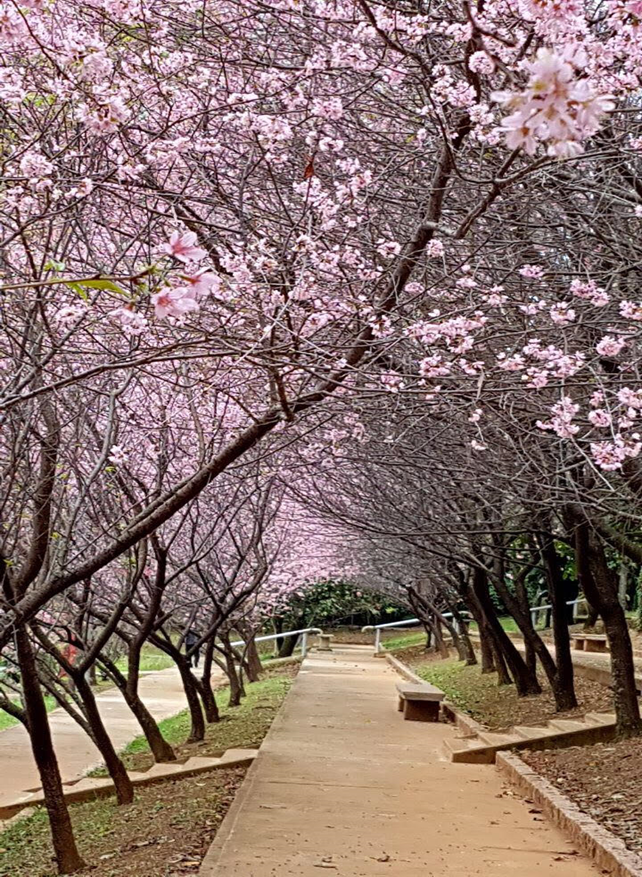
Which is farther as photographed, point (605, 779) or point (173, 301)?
point (605, 779)

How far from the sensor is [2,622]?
730cm

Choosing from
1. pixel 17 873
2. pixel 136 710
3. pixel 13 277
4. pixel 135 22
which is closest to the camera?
pixel 135 22

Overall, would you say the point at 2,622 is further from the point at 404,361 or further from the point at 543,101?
the point at 543,101

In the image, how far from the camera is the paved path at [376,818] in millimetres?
6508

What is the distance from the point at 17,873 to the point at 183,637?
23.4 ft

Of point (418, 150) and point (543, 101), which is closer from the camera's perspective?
point (543, 101)

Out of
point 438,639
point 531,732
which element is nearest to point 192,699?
point 531,732

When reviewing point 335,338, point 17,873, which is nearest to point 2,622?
point 17,873

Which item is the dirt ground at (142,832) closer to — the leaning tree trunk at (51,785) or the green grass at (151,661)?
the leaning tree trunk at (51,785)

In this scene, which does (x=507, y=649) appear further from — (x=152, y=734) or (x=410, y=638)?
(x=410, y=638)

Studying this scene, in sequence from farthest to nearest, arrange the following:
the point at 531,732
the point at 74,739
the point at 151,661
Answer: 1. the point at 151,661
2. the point at 74,739
3. the point at 531,732

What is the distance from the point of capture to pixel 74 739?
17.9 meters

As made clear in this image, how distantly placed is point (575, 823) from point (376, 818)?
1602mm

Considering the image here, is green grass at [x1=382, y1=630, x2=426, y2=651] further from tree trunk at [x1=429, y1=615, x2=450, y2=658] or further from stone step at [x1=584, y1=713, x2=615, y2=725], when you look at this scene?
stone step at [x1=584, y1=713, x2=615, y2=725]
